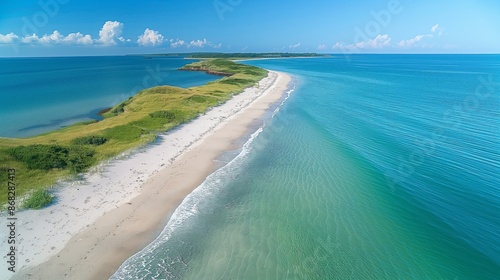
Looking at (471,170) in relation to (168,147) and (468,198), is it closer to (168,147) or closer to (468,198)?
(468,198)

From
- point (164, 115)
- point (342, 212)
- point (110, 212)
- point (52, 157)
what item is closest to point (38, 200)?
point (110, 212)

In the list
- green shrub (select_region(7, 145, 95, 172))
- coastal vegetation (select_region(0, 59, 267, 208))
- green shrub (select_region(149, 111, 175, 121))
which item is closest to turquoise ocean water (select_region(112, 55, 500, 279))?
coastal vegetation (select_region(0, 59, 267, 208))

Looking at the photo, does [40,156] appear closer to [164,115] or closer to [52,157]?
[52,157]

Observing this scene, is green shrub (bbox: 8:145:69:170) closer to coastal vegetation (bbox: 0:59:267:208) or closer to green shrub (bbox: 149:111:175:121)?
coastal vegetation (bbox: 0:59:267:208)

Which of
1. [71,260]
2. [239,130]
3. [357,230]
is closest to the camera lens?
[71,260]

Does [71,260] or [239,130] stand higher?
[71,260]

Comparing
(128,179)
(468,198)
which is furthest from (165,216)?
(468,198)
